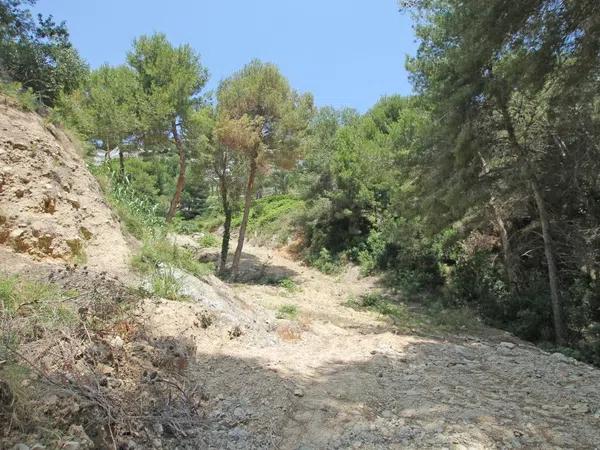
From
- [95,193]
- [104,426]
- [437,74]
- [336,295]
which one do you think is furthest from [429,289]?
[104,426]

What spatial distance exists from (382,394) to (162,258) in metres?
3.78

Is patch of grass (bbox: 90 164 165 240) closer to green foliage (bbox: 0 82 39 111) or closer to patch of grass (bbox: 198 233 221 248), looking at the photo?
green foliage (bbox: 0 82 39 111)

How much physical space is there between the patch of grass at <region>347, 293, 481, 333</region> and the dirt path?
2.99 metres

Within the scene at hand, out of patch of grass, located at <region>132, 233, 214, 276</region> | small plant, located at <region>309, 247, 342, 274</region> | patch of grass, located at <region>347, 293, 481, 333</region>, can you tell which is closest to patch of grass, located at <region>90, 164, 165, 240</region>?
patch of grass, located at <region>132, 233, 214, 276</region>

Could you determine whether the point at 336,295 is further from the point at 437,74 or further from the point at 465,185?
the point at 437,74

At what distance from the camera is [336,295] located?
608 inches

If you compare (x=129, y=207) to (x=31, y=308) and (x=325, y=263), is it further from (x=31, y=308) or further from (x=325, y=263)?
(x=325, y=263)

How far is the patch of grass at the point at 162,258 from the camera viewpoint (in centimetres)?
614

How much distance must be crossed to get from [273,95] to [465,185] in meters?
7.94

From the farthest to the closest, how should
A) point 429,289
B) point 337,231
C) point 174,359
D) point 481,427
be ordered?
point 337,231 < point 429,289 < point 174,359 < point 481,427

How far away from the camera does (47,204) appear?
598 cm

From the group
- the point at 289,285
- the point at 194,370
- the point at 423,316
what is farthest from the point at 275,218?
the point at 194,370

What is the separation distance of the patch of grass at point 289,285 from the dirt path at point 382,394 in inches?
286

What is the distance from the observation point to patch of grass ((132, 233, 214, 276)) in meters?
6.14
